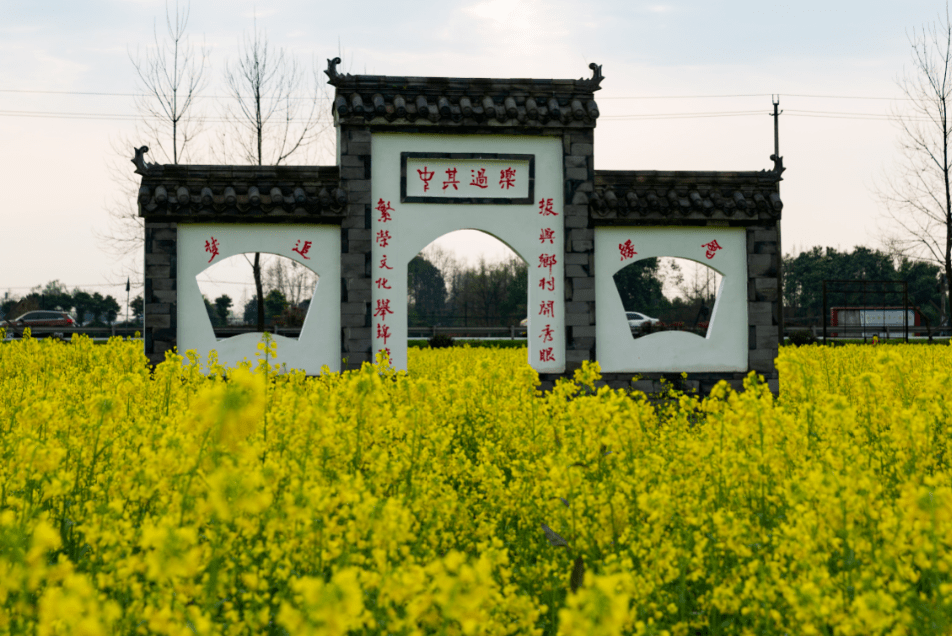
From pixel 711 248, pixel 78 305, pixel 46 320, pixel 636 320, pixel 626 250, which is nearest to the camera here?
pixel 626 250

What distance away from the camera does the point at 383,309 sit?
8.84m

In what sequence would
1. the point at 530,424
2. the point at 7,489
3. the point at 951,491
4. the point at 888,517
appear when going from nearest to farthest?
the point at 951,491, the point at 888,517, the point at 7,489, the point at 530,424

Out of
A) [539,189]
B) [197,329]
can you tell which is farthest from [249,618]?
[539,189]

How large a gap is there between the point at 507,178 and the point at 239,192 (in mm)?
3308

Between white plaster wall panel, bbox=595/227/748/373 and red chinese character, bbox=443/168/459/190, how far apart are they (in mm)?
1906

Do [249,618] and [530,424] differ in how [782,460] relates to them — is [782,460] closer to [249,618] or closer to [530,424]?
[530,424]

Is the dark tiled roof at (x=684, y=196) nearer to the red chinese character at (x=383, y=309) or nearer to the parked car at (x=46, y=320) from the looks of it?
the red chinese character at (x=383, y=309)

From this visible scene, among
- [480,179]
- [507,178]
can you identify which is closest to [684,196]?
[507,178]

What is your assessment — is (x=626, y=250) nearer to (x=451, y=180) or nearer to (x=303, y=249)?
(x=451, y=180)

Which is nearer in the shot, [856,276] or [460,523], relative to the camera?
[460,523]

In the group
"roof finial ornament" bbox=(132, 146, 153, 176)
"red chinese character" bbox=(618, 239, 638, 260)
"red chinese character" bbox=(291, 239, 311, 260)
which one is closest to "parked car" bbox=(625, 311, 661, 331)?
"red chinese character" bbox=(618, 239, 638, 260)

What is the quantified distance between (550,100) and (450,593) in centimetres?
811

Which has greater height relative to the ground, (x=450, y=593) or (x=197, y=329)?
(x=197, y=329)

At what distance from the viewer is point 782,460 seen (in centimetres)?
368
